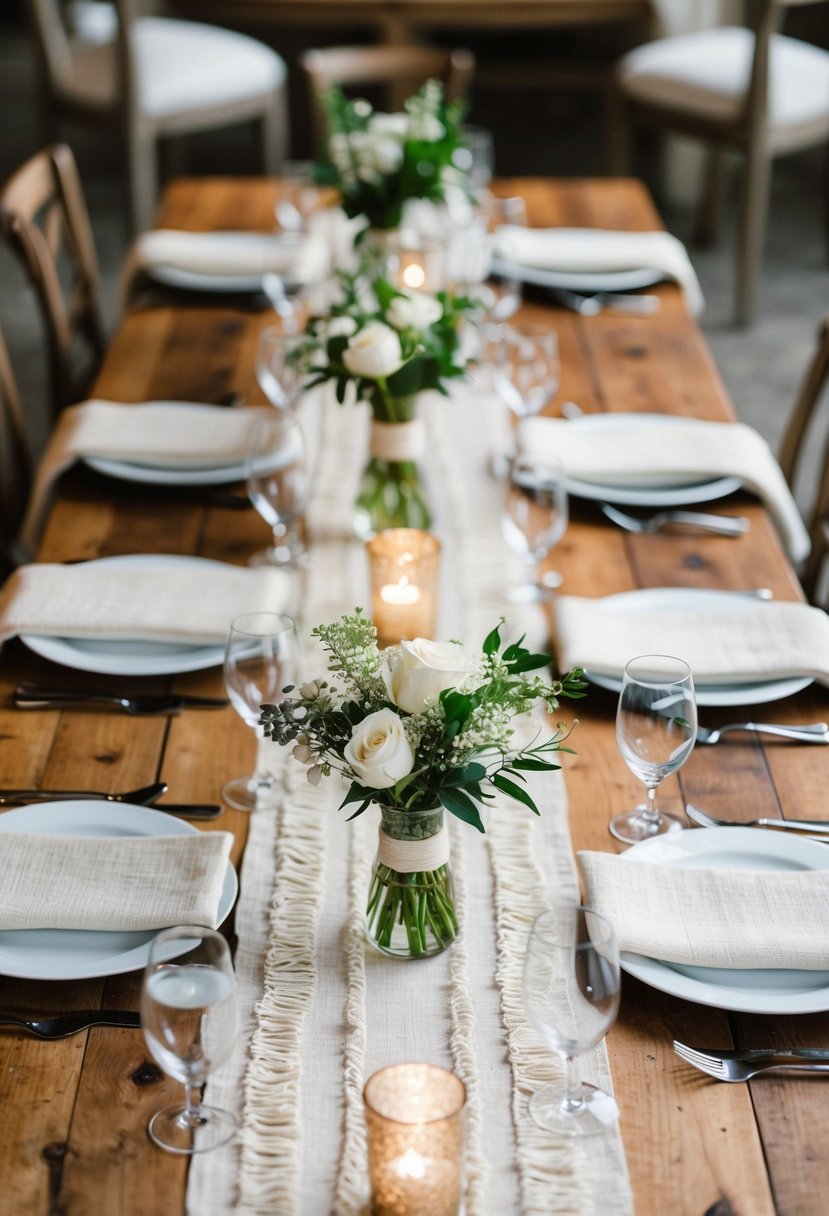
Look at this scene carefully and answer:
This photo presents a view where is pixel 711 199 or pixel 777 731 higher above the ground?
pixel 777 731

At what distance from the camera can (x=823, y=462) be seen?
234 centimetres

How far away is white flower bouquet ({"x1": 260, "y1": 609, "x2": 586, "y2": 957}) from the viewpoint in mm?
1068

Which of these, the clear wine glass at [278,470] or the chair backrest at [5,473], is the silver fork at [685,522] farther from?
the chair backrest at [5,473]

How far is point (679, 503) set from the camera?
190 centimetres

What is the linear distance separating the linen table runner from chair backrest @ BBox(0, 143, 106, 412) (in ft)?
4.32

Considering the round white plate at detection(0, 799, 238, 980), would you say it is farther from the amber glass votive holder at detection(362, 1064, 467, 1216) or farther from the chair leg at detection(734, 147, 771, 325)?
the chair leg at detection(734, 147, 771, 325)

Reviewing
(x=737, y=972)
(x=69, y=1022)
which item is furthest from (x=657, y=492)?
(x=69, y=1022)

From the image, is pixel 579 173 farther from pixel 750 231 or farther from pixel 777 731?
pixel 777 731

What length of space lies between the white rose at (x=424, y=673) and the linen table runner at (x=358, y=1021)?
245mm

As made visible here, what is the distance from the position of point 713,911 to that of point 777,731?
0.34m

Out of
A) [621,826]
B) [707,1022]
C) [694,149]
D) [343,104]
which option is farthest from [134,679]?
[694,149]

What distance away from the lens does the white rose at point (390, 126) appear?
2395 mm

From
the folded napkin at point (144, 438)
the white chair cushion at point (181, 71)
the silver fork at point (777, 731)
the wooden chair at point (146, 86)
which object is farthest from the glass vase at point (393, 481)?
the white chair cushion at point (181, 71)

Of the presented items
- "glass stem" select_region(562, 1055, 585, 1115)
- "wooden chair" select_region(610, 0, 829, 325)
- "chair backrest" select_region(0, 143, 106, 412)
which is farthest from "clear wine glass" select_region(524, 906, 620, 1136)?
"wooden chair" select_region(610, 0, 829, 325)
